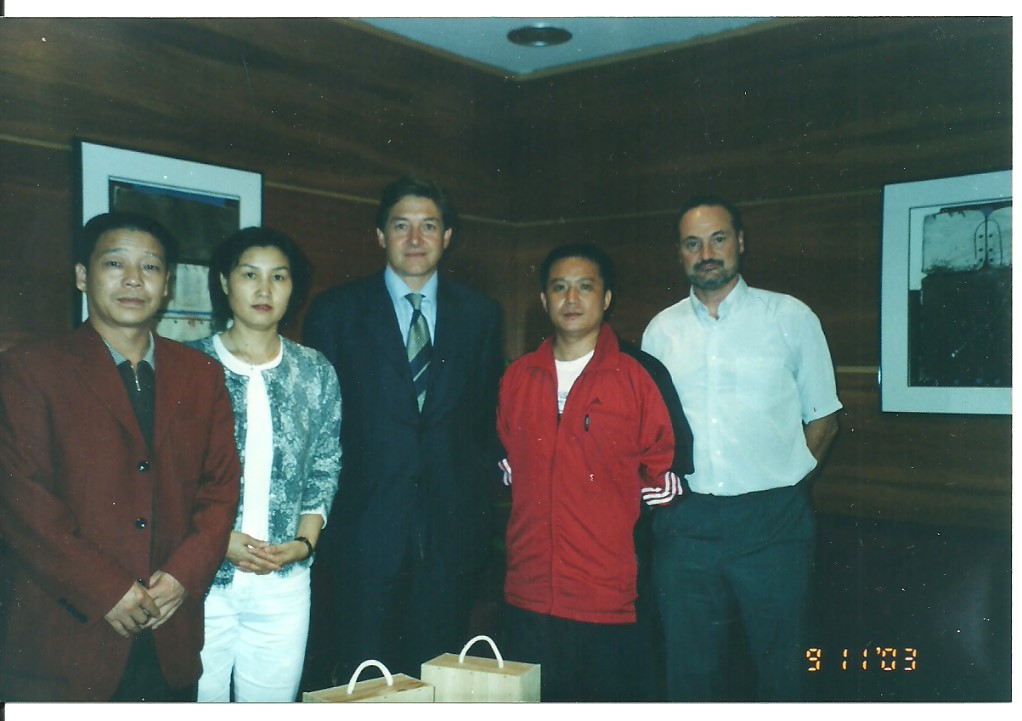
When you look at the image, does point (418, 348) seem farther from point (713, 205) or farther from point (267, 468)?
point (713, 205)

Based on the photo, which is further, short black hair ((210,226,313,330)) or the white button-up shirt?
the white button-up shirt

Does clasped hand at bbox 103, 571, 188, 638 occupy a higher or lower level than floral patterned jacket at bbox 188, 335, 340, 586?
lower

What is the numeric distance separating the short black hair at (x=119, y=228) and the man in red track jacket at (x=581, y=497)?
82cm

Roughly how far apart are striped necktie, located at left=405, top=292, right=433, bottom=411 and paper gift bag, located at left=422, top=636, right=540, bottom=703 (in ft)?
1.91

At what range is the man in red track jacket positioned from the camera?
2131mm

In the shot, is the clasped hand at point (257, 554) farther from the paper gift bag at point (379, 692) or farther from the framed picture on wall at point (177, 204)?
the framed picture on wall at point (177, 204)

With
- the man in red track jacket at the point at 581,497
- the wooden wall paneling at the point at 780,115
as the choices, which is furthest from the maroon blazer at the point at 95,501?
the wooden wall paneling at the point at 780,115

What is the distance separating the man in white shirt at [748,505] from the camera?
2129mm

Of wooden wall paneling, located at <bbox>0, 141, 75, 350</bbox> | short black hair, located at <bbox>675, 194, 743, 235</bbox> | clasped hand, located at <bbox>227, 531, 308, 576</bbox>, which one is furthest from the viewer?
short black hair, located at <bbox>675, 194, 743, 235</bbox>

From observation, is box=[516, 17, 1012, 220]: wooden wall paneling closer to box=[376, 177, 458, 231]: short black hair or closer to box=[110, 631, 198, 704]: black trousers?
box=[376, 177, 458, 231]: short black hair

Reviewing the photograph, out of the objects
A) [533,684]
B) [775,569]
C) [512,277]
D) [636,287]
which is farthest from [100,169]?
[775,569]

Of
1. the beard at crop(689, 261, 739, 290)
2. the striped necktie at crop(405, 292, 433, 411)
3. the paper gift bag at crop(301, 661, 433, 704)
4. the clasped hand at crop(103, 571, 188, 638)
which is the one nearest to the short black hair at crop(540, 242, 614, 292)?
the beard at crop(689, 261, 739, 290)

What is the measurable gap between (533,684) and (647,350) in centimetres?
81

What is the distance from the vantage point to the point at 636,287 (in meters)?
2.20
